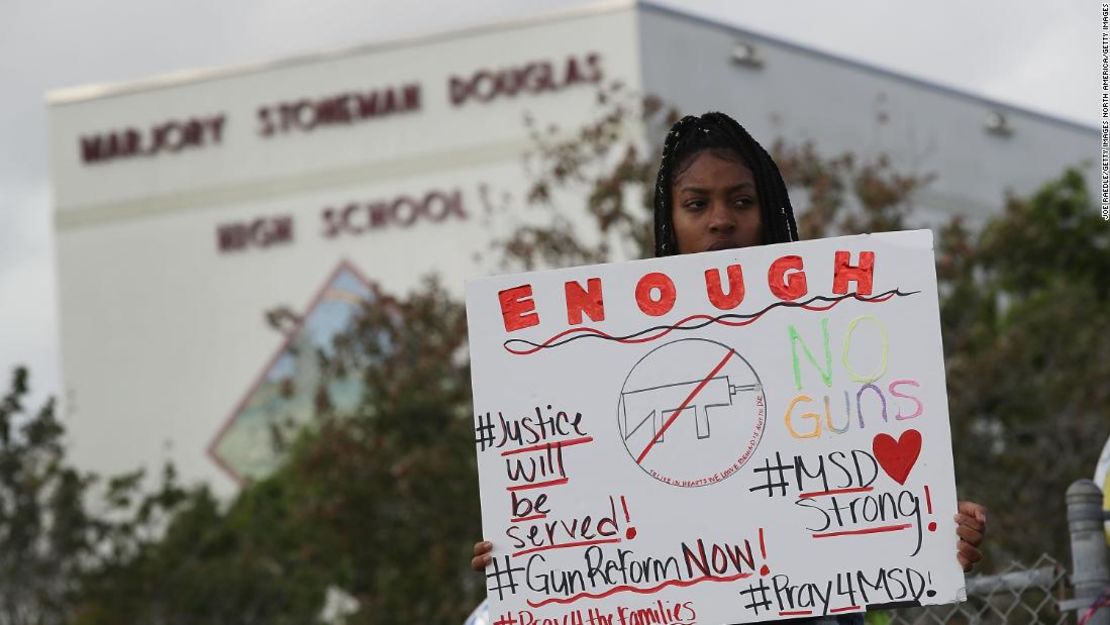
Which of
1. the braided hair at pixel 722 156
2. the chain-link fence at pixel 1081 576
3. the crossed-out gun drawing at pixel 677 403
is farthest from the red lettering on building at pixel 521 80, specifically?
the crossed-out gun drawing at pixel 677 403

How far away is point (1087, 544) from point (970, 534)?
141 centimetres

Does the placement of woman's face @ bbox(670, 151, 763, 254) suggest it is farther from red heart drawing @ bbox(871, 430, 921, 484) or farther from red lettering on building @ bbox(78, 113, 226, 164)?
red lettering on building @ bbox(78, 113, 226, 164)

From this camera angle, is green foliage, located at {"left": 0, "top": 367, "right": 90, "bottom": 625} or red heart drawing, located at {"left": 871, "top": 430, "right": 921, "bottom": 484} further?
green foliage, located at {"left": 0, "top": 367, "right": 90, "bottom": 625}

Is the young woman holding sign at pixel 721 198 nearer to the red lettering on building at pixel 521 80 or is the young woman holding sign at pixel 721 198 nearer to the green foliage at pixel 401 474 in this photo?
the green foliage at pixel 401 474

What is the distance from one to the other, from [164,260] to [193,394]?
9.08 ft

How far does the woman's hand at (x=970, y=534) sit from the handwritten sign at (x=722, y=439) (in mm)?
21

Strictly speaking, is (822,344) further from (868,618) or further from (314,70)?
(314,70)

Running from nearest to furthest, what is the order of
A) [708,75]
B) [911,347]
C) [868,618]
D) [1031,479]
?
[911,347] < [868,618] < [1031,479] < [708,75]

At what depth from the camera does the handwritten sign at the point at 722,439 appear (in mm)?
4309

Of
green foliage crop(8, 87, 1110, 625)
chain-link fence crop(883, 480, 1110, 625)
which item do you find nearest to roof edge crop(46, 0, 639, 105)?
green foliage crop(8, 87, 1110, 625)

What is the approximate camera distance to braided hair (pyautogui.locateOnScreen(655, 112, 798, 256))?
4.51 metres

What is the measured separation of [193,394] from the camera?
4422 cm

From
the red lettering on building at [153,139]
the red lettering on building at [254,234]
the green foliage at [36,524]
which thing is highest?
the red lettering on building at [153,139]

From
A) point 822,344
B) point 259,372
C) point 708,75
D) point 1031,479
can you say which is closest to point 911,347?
point 822,344
